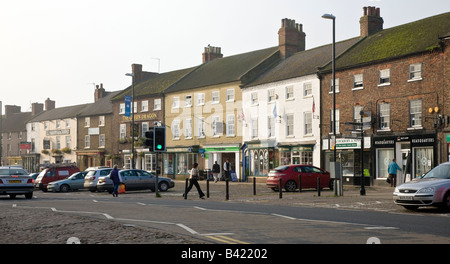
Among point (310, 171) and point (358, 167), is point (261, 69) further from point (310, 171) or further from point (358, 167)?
point (310, 171)

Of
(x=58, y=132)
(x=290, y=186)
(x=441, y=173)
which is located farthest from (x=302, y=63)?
(x=58, y=132)

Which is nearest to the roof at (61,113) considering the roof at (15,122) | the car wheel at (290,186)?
the roof at (15,122)

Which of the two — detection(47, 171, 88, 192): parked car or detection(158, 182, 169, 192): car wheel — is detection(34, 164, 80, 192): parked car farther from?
detection(158, 182, 169, 192): car wheel

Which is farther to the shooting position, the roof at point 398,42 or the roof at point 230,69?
the roof at point 230,69

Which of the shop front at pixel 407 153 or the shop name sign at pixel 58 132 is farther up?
the shop name sign at pixel 58 132

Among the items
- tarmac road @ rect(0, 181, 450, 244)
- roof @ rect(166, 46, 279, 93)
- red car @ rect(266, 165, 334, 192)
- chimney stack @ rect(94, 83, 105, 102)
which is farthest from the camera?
chimney stack @ rect(94, 83, 105, 102)

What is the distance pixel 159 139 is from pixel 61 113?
54.2 metres

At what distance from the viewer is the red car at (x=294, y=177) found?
30656mm

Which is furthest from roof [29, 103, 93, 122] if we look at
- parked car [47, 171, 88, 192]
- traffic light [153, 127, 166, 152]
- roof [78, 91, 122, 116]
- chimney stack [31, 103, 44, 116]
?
traffic light [153, 127, 166, 152]

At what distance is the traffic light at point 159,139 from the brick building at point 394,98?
10310 mm

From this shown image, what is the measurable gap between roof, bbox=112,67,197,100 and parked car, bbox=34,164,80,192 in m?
18.6

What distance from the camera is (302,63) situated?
44656 mm

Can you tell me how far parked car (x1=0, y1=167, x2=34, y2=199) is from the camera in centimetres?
2616

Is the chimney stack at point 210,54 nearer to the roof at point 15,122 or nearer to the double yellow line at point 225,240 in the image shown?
the roof at point 15,122
